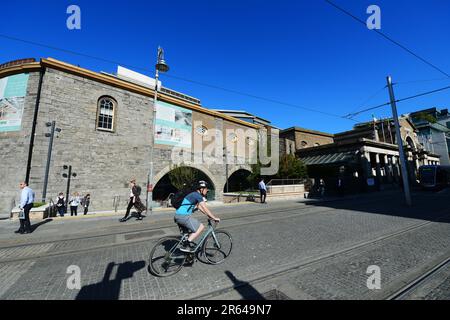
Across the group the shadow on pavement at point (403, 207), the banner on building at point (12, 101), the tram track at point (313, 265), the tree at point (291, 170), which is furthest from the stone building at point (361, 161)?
the banner on building at point (12, 101)

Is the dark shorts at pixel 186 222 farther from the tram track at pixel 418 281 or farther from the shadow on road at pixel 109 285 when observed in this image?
the tram track at pixel 418 281

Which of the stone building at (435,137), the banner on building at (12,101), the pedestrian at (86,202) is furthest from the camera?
the stone building at (435,137)

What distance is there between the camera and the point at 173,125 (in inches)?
808

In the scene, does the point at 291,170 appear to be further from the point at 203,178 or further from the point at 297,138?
the point at 297,138

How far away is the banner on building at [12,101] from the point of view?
14.9m

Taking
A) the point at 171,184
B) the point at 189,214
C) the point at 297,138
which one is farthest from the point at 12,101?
the point at 297,138

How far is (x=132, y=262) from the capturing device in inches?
183

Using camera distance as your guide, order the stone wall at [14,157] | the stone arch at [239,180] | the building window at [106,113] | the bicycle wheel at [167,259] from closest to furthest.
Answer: the bicycle wheel at [167,259]
the stone wall at [14,157]
the building window at [106,113]
the stone arch at [239,180]

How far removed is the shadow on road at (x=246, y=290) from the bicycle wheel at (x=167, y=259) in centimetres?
118

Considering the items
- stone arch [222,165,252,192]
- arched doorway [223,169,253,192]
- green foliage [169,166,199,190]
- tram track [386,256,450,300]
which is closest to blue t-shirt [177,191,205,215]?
tram track [386,256,450,300]
